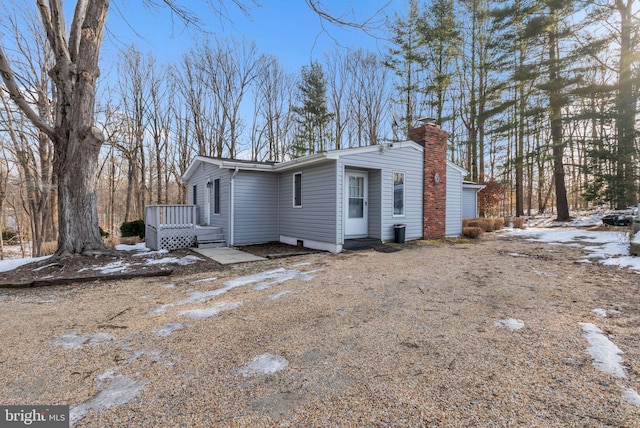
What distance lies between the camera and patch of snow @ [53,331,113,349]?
8.80 ft

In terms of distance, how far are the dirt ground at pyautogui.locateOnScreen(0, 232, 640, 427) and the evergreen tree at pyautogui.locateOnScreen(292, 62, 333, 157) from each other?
51.7ft

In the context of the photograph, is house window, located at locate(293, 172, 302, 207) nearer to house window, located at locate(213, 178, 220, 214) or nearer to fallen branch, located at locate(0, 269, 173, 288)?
house window, located at locate(213, 178, 220, 214)

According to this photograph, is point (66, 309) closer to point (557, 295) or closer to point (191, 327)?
point (191, 327)

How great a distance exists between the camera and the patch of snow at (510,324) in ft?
9.65

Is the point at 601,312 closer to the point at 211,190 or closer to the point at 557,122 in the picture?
the point at 211,190

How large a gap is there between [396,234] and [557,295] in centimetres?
519

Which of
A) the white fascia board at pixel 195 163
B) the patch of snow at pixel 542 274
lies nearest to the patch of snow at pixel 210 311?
the patch of snow at pixel 542 274

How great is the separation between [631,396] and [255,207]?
29.3 ft

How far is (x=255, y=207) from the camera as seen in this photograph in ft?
31.8

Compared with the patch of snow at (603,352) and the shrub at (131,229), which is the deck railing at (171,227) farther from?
the patch of snow at (603,352)

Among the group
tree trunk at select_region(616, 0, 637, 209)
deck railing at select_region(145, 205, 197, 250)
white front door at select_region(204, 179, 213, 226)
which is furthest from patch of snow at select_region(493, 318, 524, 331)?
tree trunk at select_region(616, 0, 637, 209)

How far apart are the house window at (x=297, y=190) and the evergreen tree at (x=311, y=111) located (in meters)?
10.4

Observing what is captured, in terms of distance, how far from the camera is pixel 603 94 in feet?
45.0

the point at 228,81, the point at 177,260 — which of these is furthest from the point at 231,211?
the point at 228,81
